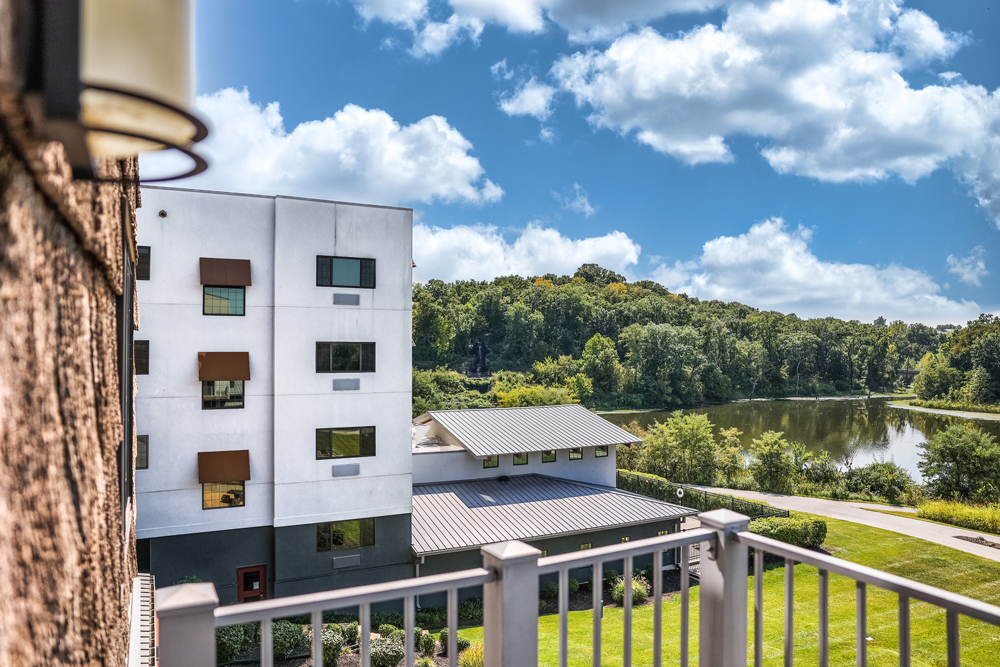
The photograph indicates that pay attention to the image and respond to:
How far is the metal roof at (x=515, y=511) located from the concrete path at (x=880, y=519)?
470 centimetres

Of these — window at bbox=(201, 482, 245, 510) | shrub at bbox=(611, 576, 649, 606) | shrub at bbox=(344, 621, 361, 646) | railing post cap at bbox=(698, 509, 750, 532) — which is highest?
railing post cap at bbox=(698, 509, 750, 532)

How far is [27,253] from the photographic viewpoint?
59 cm

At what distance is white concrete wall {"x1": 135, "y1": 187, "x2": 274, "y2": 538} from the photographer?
11.7 metres

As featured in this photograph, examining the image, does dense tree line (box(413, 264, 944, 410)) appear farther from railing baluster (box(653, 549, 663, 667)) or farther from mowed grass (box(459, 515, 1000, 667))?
railing baluster (box(653, 549, 663, 667))

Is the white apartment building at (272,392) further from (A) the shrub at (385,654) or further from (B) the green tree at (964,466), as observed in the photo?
(B) the green tree at (964,466)

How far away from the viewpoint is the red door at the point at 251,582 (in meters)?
12.6

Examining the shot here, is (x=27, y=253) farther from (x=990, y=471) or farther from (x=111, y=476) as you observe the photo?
(x=990, y=471)

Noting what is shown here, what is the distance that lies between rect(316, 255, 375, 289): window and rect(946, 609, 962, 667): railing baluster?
12449mm

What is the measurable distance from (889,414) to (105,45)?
5844 cm

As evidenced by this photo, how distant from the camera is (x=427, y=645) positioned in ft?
37.9

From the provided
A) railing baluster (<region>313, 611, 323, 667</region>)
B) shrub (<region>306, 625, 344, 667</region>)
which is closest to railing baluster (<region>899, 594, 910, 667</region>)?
railing baluster (<region>313, 611, 323, 667</region>)

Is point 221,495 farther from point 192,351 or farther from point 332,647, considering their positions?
point 332,647

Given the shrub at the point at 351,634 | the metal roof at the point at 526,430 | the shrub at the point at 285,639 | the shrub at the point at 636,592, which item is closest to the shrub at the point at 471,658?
the shrub at the point at 351,634

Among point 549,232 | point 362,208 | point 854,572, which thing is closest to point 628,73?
point 362,208
